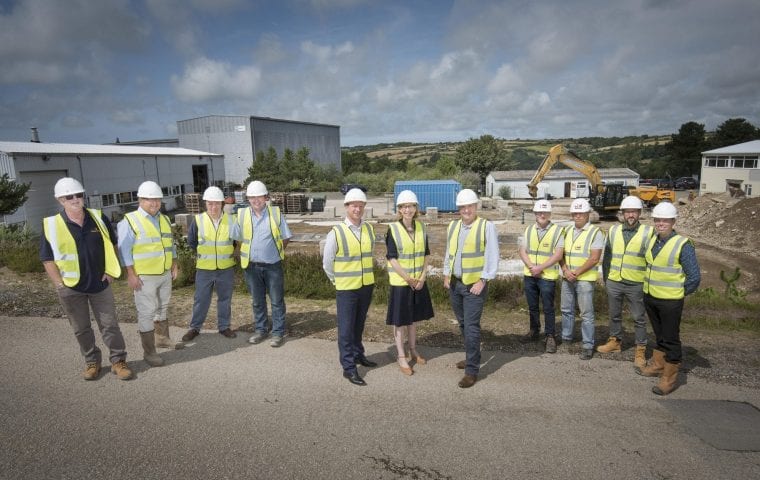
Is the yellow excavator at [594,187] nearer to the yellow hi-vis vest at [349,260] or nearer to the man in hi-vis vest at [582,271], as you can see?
the man in hi-vis vest at [582,271]

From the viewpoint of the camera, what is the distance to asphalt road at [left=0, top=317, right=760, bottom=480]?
3.21m

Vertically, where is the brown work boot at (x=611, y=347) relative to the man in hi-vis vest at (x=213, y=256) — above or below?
below

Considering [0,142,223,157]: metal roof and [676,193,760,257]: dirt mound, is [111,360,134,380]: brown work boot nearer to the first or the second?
[0,142,223,157]: metal roof

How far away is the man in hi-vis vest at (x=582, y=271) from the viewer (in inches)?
206

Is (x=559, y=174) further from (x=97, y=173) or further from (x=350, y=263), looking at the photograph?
(x=350, y=263)

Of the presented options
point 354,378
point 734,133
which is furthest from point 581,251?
point 734,133

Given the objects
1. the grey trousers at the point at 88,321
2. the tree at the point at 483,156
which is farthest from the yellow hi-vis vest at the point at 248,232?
the tree at the point at 483,156

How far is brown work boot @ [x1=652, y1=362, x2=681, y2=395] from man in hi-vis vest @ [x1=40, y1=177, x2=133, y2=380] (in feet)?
17.2

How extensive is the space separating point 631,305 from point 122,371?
18.5 ft

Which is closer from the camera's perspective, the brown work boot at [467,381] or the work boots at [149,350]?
the brown work boot at [467,381]

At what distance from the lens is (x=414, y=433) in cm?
363

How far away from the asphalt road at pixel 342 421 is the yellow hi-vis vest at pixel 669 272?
906 millimetres

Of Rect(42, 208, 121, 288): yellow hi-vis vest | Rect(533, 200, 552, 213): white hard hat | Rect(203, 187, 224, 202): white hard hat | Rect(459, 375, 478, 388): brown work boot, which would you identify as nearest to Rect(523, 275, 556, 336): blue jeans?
Rect(533, 200, 552, 213): white hard hat

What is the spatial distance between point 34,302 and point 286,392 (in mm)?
5568
